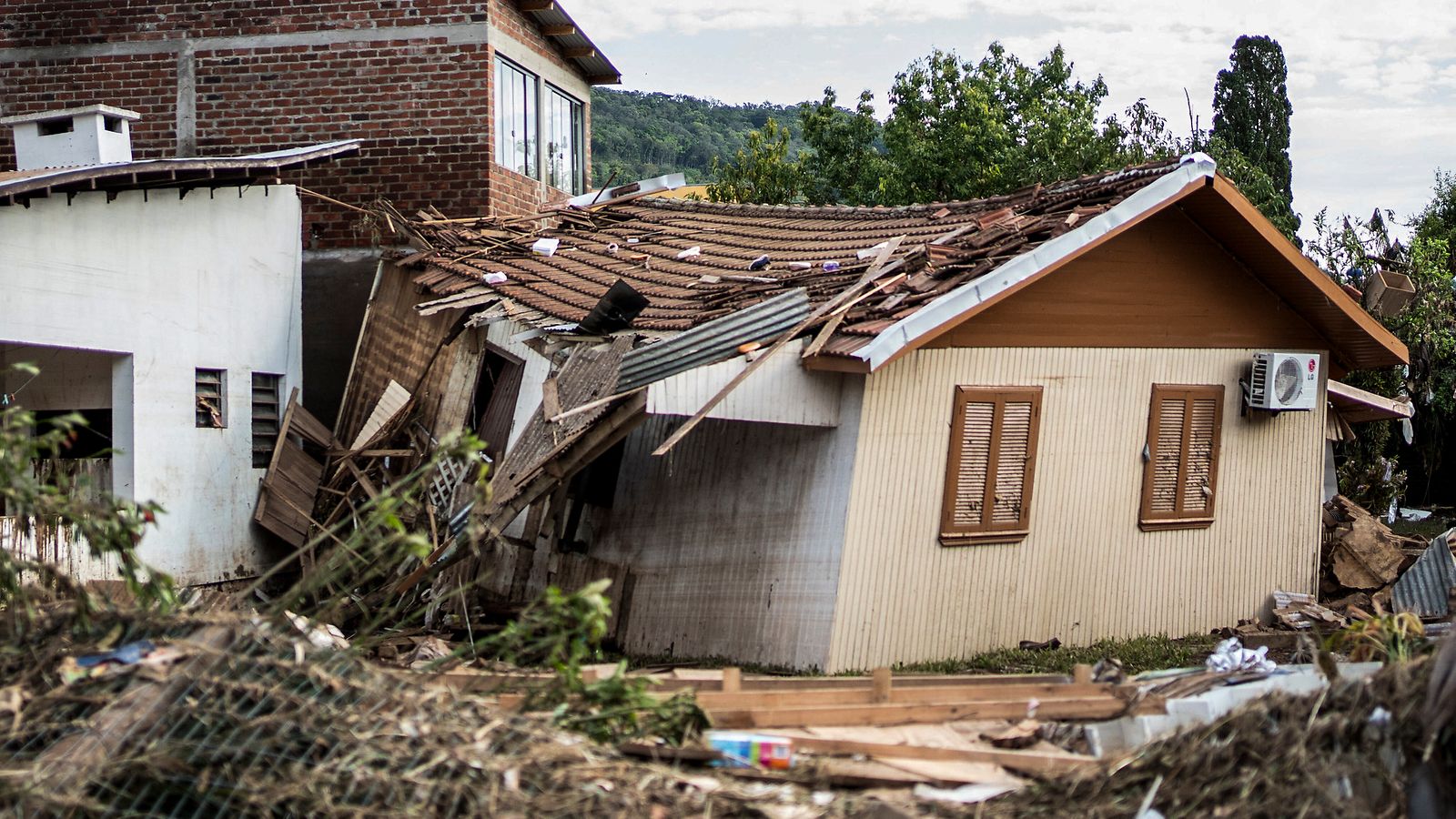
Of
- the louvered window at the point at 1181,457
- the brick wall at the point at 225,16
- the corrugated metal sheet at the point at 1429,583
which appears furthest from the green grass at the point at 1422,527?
the brick wall at the point at 225,16

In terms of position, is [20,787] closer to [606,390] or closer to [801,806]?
[801,806]

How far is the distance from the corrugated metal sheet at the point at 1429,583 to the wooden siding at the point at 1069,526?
2.96 feet

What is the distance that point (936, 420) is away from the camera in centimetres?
1153

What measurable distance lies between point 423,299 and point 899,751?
10273 mm

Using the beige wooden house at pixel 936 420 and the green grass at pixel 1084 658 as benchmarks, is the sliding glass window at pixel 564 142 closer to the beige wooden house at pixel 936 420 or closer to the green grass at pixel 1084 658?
the beige wooden house at pixel 936 420

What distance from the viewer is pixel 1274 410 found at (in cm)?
1366

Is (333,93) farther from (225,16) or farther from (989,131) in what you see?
(989,131)

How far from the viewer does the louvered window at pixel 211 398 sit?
46.8 ft

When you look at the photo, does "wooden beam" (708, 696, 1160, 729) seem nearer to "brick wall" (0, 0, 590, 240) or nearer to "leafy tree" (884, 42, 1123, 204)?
"brick wall" (0, 0, 590, 240)

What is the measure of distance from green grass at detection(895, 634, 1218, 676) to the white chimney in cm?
1034

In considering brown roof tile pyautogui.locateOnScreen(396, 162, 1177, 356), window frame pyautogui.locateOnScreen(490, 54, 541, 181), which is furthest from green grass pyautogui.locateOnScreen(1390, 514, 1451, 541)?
window frame pyautogui.locateOnScreen(490, 54, 541, 181)

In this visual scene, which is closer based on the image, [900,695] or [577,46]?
[900,695]

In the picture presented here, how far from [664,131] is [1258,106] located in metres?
21.4

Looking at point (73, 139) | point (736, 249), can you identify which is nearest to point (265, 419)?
A: point (73, 139)
